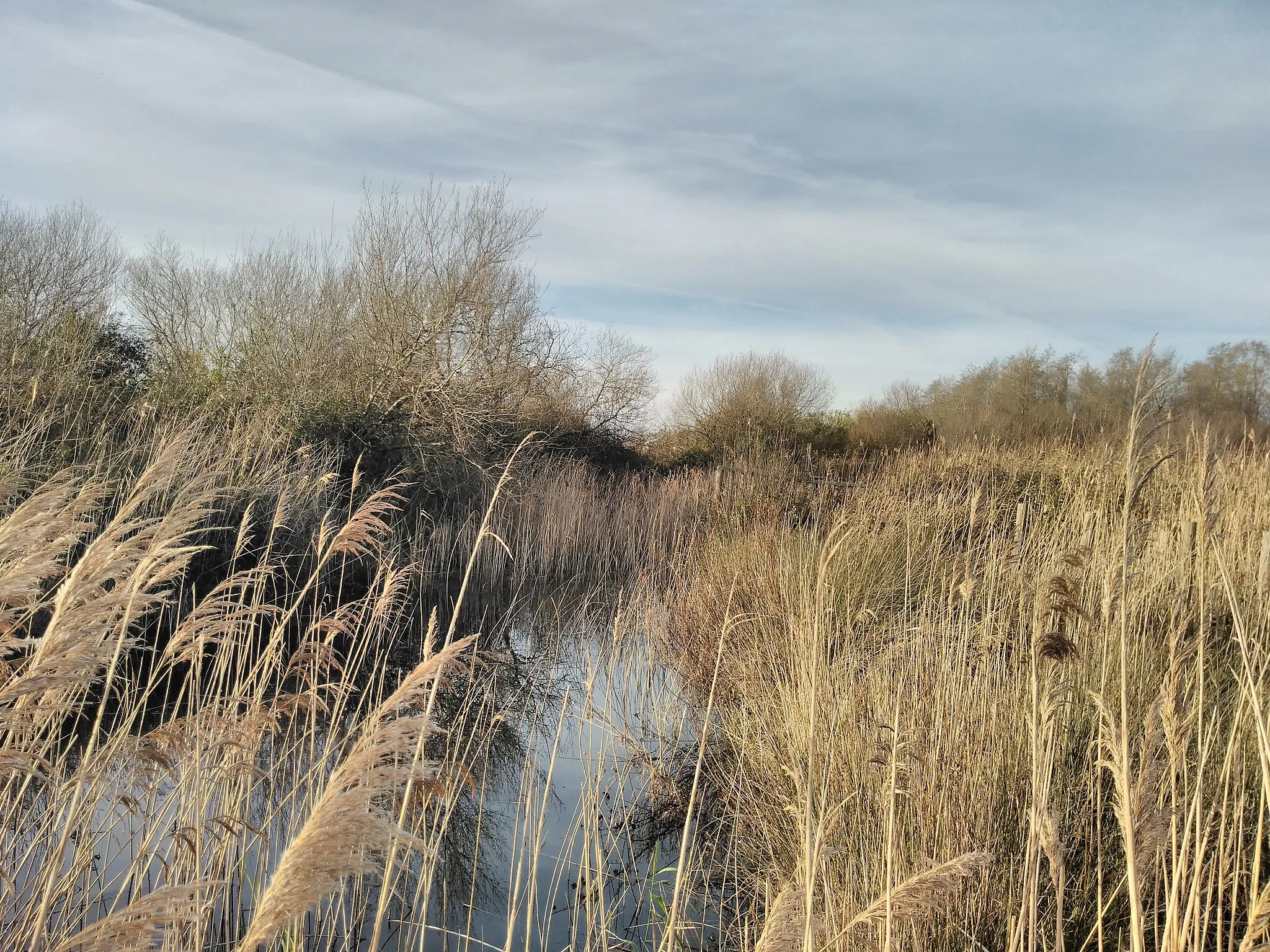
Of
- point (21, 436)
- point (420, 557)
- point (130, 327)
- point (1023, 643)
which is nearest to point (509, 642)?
point (420, 557)

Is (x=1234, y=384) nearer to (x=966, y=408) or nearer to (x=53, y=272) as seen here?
(x=966, y=408)

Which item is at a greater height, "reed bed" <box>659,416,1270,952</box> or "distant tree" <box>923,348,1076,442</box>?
"distant tree" <box>923,348,1076,442</box>

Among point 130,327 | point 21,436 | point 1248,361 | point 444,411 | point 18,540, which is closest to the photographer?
point 18,540

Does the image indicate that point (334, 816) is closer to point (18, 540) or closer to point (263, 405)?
point (18, 540)

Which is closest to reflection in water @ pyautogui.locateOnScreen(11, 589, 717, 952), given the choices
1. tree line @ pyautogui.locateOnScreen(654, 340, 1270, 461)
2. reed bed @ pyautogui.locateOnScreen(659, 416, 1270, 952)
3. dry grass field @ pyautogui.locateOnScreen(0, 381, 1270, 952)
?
dry grass field @ pyautogui.locateOnScreen(0, 381, 1270, 952)

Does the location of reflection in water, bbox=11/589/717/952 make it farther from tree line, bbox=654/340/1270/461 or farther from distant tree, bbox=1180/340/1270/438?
distant tree, bbox=1180/340/1270/438

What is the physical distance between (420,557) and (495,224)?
7809 millimetres

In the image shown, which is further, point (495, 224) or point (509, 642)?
point (495, 224)

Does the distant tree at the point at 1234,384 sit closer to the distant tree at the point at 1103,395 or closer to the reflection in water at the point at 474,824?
the distant tree at the point at 1103,395


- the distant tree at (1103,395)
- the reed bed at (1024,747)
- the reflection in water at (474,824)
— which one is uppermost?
the distant tree at (1103,395)

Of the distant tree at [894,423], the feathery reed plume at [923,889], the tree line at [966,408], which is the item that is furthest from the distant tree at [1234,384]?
the feathery reed plume at [923,889]

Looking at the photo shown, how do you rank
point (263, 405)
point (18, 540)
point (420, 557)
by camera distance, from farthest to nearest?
point (263, 405), point (420, 557), point (18, 540)

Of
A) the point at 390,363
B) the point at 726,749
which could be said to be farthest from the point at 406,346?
the point at 726,749

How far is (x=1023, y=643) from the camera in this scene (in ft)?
10.6
